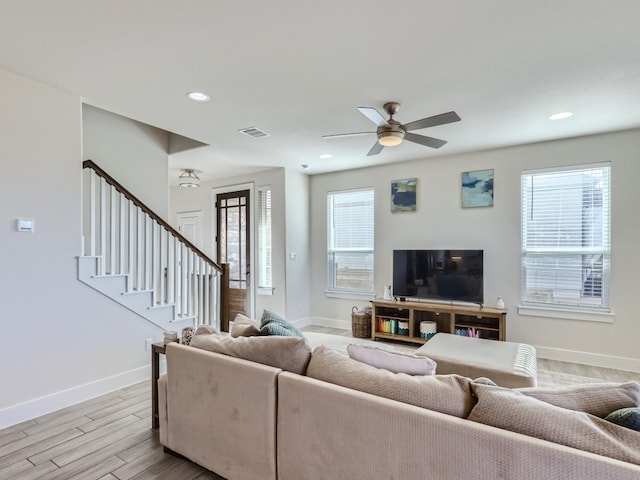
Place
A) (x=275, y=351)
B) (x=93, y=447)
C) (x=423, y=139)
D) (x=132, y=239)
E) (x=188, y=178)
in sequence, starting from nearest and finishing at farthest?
(x=275, y=351) → (x=93, y=447) → (x=423, y=139) → (x=132, y=239) → (x=188, y=178)

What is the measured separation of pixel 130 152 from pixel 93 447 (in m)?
3.19

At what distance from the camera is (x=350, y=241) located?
5.86 meters

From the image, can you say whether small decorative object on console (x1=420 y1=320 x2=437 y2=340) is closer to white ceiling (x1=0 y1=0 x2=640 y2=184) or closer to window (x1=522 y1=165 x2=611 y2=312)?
window (x1=522 y1=165 x2=611 y2=312)

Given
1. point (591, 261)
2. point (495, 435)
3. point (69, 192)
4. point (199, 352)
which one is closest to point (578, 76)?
point (591, 261)

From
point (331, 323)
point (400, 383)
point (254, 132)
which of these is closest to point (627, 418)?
point (400, 383)

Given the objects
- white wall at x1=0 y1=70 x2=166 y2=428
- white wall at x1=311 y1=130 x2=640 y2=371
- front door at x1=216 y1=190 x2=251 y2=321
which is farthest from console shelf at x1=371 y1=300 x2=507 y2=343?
white wall at x1=0 y1=70 x2=166 y2=428

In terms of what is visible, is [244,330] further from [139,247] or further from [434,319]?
[434,319]

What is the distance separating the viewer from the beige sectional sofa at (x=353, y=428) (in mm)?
1151

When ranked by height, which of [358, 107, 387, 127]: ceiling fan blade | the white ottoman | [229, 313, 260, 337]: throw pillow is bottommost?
the white ottoman

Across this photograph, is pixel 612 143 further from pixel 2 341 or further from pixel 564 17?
pixel 2 341

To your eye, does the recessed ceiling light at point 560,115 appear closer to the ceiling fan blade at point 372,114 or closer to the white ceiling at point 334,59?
the white ceiling at point 334,59

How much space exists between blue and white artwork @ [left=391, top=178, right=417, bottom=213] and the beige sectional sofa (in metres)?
3.80

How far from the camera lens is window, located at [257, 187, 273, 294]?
5.93 m

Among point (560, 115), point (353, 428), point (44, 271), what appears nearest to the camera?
point (353, 428)
